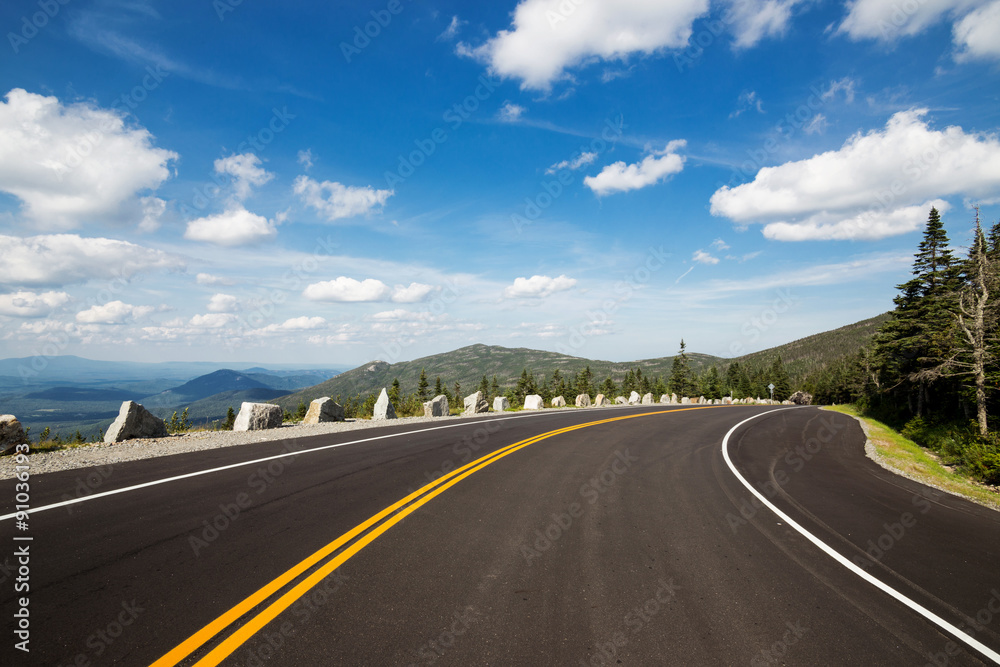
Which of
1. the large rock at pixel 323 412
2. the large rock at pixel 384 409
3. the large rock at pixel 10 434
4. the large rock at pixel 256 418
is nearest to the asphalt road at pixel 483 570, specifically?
the large rock at pixel 10 434

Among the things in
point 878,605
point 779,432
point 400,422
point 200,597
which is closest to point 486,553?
point 200,597

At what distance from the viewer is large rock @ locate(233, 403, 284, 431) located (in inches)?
538

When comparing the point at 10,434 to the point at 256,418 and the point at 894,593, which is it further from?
the point at 894,593

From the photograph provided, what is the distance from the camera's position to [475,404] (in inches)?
934

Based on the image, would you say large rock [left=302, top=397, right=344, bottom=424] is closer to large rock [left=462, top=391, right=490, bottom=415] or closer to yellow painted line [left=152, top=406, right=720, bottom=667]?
large rock [left=462, top=391, right=490, bottom=415]

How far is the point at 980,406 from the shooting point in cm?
1470

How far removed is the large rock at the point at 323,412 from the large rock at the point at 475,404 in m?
7.60

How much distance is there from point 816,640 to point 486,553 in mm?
2931

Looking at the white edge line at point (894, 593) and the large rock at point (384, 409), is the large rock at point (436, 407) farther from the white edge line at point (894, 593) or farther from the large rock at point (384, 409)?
the white edge line at point (894, 593)

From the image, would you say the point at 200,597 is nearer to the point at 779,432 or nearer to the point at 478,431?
the point at 478,431

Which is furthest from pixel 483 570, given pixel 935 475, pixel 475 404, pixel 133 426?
pixel 475 404

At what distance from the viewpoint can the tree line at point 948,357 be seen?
1468cm

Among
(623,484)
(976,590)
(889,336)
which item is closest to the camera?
(976,590)

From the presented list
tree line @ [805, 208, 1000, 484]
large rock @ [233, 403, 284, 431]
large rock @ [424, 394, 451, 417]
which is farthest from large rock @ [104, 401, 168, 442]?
tree line @ [805, 208, 1000, 484]
